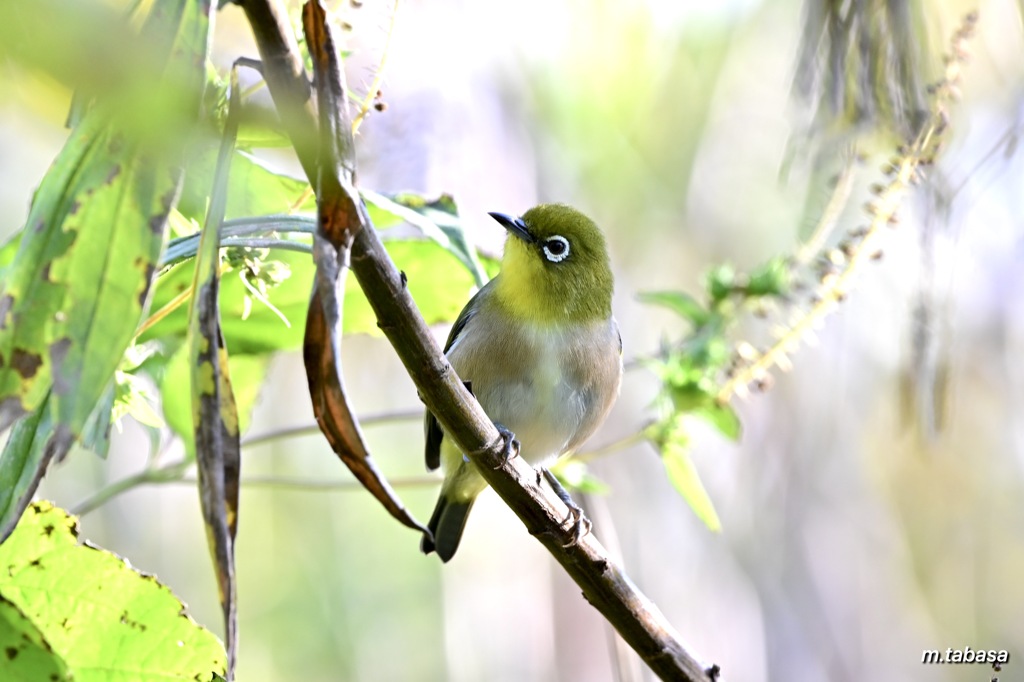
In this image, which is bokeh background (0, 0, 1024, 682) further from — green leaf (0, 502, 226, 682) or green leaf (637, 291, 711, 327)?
green leaf (0, 502, 226, 682)

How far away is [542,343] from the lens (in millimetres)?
2826

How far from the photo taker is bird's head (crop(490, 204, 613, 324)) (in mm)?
2875

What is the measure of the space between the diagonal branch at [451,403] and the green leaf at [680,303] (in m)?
0.92

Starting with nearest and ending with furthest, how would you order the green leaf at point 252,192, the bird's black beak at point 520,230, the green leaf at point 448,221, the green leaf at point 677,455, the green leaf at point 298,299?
the green leaf at point 252,192
the green leaf at point 448,221
the green leaf at point 298,299
the green leaf at point 677,455
the bird's black beak at point 520,230

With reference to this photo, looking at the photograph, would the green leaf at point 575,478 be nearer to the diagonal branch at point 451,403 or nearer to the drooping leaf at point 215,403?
the diagonal branch at point 451,403

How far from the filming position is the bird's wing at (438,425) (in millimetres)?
2898

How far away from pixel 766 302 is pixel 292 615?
4173 millimetres

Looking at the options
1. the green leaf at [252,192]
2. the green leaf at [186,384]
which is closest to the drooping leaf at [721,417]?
the green leaf at [186,384]

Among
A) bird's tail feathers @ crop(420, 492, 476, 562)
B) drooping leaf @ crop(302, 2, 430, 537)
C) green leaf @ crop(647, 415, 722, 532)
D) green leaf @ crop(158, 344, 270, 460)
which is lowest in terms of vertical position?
drooping leaf @ crop(302, 2, 430, 537)

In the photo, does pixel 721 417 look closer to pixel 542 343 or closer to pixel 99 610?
pixel 542 343

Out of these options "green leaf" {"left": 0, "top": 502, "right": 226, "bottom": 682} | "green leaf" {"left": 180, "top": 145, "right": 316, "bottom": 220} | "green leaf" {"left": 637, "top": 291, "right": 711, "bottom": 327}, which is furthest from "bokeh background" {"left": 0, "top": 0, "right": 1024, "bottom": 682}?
"green leaf" {"left": 0, "top": 502, "right": 226, "bottom": 682}

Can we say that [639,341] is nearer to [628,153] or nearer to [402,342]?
[628,153]

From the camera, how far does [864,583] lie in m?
5.10

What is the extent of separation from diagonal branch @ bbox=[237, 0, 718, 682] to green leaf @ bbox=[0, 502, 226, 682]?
1.57 ft
